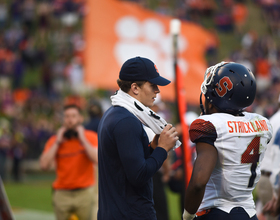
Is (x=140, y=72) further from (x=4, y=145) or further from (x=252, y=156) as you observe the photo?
(x=4, y=145)

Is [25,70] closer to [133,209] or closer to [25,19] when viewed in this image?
[25,19]

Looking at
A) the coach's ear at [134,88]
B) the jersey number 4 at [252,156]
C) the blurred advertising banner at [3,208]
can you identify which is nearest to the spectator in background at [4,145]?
the blurred advertising banner at [3,208]

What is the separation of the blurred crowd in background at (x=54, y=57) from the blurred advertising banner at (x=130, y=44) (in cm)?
461

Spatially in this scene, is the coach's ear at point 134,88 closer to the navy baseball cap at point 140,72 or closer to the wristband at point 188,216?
the navy baseball cap at point 140,72

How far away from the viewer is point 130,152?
275 cm

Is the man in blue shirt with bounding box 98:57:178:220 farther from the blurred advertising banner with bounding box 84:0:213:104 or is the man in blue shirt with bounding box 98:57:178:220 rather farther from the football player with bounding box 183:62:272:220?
the blurred advertising banner with bounding box 84:0:213:104

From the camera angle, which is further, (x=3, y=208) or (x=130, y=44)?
(x=130, y=44)

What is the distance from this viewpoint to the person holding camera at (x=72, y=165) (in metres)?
5.69

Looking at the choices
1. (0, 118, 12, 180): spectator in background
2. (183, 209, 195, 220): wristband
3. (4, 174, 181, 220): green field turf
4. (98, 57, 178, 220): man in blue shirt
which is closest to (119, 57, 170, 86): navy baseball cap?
(98, 57, 178, 220): man in blue shirt

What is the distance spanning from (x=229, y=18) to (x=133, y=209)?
71.8 feet

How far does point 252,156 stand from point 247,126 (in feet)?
0.63

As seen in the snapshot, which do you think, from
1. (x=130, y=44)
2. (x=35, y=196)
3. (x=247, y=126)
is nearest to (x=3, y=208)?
(x=247, y=126)

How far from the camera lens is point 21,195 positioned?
11656mm

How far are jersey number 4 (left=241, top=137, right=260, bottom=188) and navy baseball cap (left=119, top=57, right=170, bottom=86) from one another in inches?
28.9
